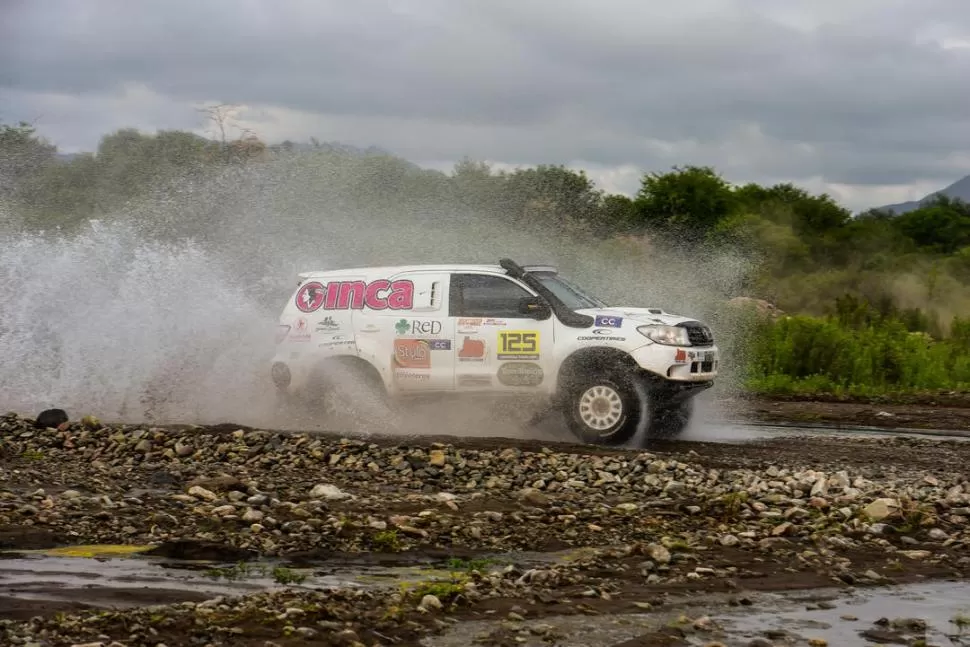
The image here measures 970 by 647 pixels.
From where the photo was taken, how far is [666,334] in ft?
48.9

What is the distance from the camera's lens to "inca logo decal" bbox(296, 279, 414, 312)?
16062 millimetres

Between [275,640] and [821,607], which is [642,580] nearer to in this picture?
[821,607]

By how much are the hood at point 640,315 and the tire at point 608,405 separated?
610 millimetres

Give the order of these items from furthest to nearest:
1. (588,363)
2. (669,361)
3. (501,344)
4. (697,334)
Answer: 1. (501,344)
2. (697,334)
3. (588,363)
4. (669,361)

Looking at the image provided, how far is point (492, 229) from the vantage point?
95.0ft

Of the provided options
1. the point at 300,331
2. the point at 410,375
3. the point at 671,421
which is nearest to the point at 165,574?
the point at 410,375

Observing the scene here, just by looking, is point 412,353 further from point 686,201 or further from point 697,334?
point 686,201

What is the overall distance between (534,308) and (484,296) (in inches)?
26.5

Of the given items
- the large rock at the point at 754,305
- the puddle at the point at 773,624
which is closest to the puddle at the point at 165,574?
the puddle at the point at 773,624

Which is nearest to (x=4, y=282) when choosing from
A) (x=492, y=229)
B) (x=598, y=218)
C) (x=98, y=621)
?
(x=492, y=229)

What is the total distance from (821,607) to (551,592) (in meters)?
1.54

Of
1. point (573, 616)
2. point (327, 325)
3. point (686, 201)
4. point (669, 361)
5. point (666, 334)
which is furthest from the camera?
point (686, 201)

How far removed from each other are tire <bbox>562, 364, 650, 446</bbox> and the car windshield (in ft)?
3.32

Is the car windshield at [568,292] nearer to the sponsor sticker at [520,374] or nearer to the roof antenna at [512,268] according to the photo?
→ the roof antenna at [512,268]
